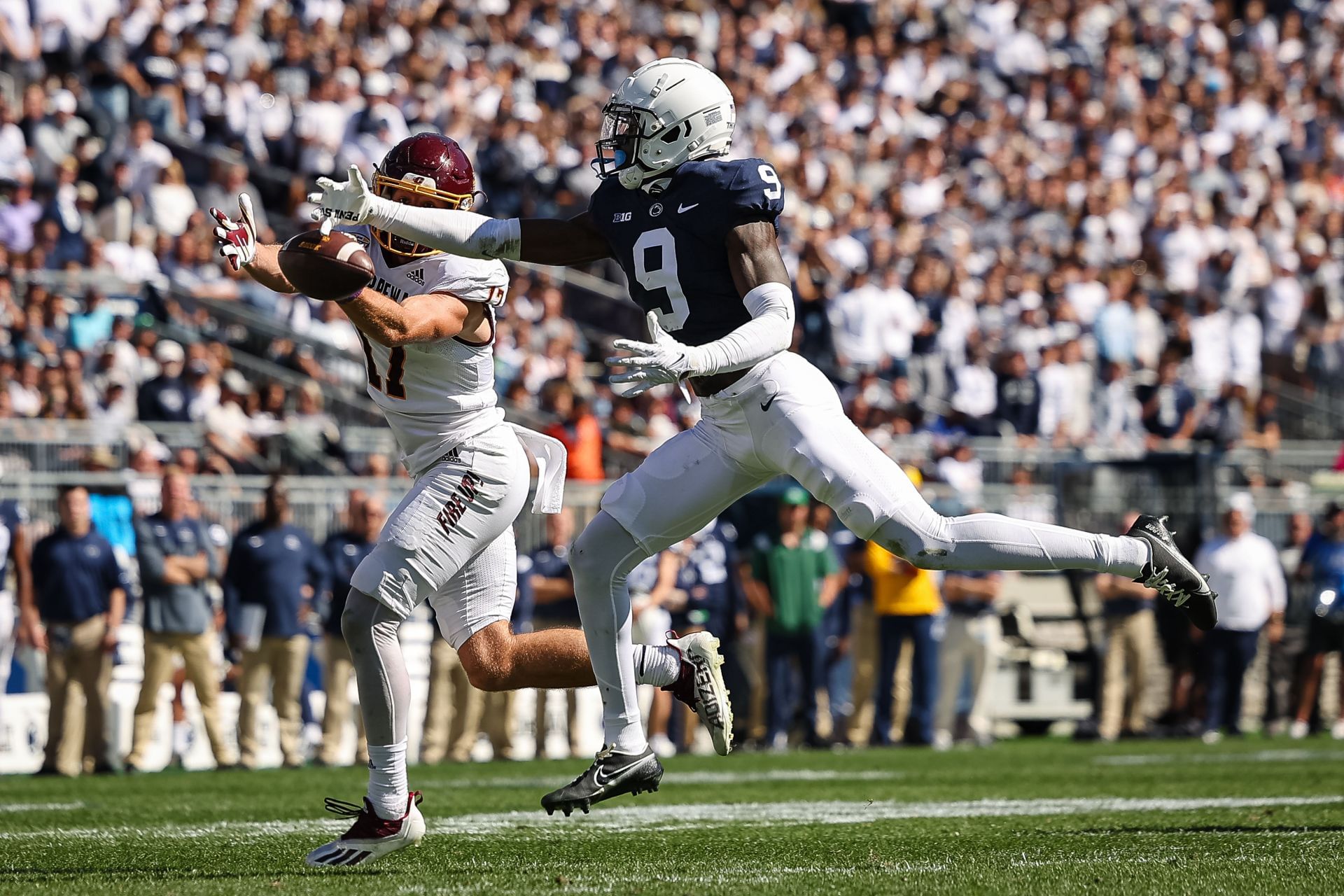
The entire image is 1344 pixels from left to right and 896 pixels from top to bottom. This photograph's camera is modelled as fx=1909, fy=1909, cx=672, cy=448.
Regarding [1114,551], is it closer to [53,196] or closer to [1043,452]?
[1043,452]

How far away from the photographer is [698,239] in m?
5.39

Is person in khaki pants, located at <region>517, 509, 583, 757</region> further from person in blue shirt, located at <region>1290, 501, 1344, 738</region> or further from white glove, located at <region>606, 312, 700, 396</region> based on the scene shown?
white glove, located at <region>606, 312, 700, 396</region>

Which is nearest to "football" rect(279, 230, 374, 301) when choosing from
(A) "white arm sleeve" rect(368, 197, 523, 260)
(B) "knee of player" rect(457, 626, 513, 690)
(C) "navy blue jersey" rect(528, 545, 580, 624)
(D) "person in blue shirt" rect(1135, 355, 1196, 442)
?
(A) "white arm sleeve" rect(368, 197, 523, 260)

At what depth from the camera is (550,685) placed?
233 inches

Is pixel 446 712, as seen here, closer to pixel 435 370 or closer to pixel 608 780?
pixel 435 370

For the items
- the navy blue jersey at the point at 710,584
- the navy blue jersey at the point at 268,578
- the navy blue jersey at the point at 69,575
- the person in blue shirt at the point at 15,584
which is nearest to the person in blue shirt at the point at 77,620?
the navy blue jersey at the point at 69,575

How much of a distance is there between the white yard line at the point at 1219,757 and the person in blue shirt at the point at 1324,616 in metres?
2.19

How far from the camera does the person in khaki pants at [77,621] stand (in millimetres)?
10641

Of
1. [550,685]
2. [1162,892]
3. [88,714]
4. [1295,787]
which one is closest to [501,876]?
[550,685]

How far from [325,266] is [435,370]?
686 millimetres

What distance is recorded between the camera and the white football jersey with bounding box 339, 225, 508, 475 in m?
5.82

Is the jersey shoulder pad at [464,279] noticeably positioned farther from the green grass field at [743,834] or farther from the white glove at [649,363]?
the green grass field at [743,834]

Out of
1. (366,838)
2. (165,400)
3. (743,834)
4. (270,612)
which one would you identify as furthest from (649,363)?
(165,400)

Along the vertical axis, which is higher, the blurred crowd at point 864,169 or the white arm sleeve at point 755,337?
the blurred crowd at point 864,169
